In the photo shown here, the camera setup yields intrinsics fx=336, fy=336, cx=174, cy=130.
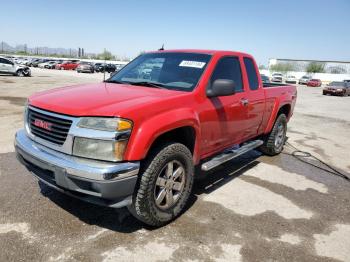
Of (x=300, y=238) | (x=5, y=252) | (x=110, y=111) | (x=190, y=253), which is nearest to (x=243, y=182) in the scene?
(x=300, y=238)

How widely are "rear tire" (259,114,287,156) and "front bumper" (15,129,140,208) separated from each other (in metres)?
4.07

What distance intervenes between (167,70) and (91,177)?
2109 millimetres

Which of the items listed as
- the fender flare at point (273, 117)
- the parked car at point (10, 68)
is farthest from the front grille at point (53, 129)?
the parked car at point (10, 68)

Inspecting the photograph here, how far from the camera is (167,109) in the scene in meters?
3.47

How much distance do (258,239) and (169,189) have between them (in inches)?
42.1

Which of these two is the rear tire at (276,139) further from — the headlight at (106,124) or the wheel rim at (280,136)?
the headlight at (106,124)

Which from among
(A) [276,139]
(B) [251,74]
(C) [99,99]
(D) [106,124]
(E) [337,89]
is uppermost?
(B) [251,74]

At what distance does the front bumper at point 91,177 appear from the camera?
2939 mm

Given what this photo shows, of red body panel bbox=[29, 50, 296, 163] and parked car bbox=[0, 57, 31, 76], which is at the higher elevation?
red body panel bbox=[29, 50, 296, 163]

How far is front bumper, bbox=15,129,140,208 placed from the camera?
9.64 ft

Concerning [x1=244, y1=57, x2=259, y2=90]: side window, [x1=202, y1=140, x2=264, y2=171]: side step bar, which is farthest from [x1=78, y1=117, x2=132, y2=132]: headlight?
[x1=244, y1=57, x2=259, y2=90]: side window

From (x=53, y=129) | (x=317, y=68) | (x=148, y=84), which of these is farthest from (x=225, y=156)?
(x=317, y=68)

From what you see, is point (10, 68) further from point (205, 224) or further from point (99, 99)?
point (205, 224)

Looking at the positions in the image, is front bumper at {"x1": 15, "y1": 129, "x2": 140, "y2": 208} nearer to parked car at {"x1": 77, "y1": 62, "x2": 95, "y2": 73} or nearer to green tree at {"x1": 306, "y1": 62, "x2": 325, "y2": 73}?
parked car at {"x1": 77, "y1": 62, "x2": 95, "y2": 73}
